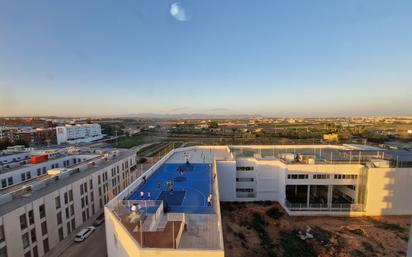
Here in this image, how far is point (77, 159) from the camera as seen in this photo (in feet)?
98.2

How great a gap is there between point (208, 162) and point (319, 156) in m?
13.9

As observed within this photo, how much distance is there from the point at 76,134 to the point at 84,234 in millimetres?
74102

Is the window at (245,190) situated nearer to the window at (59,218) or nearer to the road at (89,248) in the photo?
the road at (89,248)

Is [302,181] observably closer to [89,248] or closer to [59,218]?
[89,248]

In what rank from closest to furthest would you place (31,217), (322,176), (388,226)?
(31,217) < (388,226) < (322,176)

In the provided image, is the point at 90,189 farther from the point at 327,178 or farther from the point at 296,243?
the point at 327,178

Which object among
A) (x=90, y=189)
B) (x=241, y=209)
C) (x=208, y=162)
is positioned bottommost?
(x=241, y=209)

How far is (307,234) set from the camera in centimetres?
1773

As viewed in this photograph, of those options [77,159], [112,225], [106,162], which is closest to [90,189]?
[106,162]

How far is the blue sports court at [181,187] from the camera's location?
480 inches

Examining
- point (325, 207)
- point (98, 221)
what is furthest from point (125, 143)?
point (325, 207)

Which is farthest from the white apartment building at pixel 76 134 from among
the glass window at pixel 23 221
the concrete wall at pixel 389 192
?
the concrete wall at pixel 389 192

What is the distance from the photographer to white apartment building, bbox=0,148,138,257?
42.6 ft

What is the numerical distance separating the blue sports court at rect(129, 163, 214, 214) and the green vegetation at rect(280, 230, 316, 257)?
7728 mm
